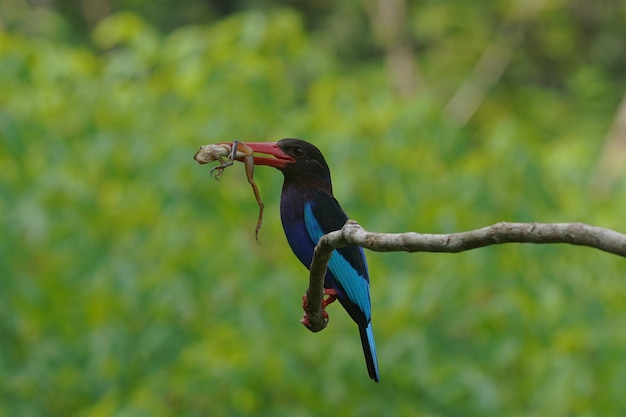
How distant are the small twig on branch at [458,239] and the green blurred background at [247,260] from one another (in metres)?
4.19

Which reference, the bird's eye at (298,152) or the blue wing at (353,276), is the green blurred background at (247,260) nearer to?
the blue wing at (353,276)

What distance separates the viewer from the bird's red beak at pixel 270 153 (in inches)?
69.7

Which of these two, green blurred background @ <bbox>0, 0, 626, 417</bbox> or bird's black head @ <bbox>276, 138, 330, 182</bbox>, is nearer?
bird's black head @ <bbox>276, 138, 330, 182</bbox>

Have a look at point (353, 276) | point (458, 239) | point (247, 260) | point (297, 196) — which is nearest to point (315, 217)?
point (297, 196)

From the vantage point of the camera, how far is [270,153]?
1841 millimetres

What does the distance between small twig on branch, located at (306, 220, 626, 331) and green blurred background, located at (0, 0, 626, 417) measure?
419 centimetres

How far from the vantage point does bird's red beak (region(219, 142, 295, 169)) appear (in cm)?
177

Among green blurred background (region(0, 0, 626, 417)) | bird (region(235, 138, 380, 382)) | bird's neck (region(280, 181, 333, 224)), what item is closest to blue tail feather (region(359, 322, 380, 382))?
bird (region(235, 138, 380, 382))

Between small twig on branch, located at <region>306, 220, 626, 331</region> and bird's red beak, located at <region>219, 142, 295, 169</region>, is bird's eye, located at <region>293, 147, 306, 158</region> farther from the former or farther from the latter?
small twig on branch, located at <region>306, 220, 626, 331</region>

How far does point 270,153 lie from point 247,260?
215 inches

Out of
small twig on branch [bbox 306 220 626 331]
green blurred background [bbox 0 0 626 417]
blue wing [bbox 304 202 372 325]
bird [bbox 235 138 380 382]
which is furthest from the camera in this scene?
green blurred background [bbox 0 0 626 417]

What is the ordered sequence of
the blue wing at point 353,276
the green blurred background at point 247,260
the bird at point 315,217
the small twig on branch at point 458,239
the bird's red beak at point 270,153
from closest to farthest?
the small twig on branch at point 458,239, the bird's red beak at point 270,153, the bird at point 315,217, the blue wing at point 353,276, the green blurred background at point 247,260

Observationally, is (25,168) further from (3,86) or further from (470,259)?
(470,259)

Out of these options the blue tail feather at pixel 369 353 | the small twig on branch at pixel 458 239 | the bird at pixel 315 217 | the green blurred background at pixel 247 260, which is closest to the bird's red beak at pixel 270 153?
the bird at pixel 315 217
